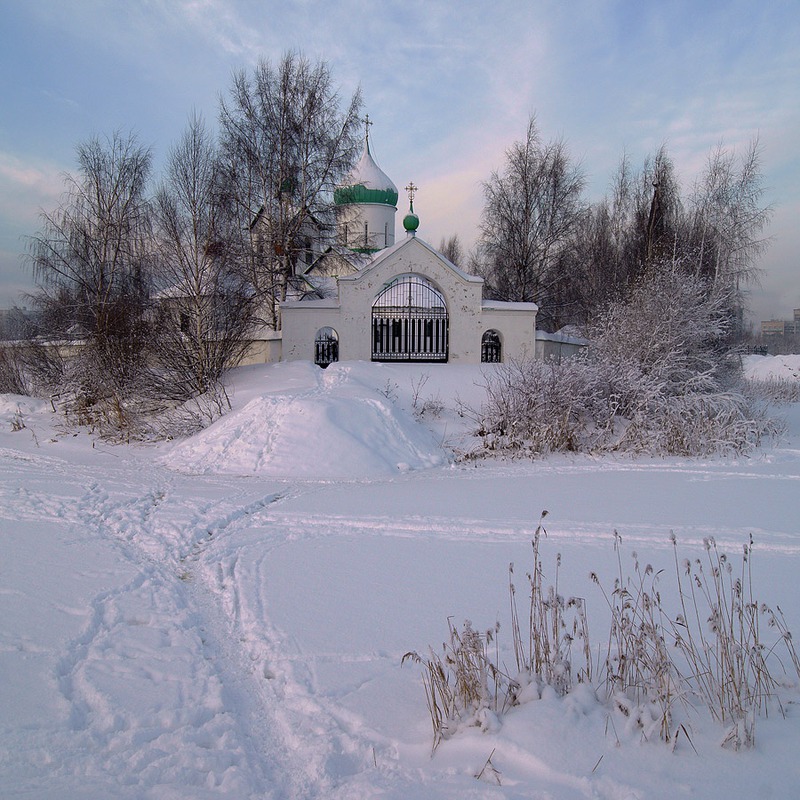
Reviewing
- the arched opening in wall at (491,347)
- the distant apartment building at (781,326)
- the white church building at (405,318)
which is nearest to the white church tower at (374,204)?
the white church building at (405,318)

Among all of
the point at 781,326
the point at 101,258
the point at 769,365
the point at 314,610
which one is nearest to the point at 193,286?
the point at 101,258

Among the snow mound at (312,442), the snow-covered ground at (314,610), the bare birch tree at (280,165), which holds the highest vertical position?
the bare birch tree at (280,165)

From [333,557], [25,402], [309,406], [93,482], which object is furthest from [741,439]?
[25,402]

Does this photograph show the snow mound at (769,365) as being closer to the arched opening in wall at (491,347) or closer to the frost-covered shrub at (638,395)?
the arched opening in wall at (491,347)

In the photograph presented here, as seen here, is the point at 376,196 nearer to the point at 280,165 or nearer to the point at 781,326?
the point at 280,165

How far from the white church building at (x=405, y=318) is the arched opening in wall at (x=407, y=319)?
3 cm

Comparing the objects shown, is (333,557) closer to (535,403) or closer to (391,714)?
(391,714)

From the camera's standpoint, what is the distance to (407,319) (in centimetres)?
2144

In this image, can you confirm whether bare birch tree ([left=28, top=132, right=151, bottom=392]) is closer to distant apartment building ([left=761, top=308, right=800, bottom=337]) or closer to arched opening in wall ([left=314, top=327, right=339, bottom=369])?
arched opening in wall ([left=314, top=327, right=339, bottom=369])

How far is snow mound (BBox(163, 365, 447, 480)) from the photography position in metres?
10.5

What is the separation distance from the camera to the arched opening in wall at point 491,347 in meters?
22.6

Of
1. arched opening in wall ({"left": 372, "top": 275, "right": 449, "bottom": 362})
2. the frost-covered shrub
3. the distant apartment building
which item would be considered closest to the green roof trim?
arched opening in wall ({"left": 372, "top": 275, "right": 449, "bottom": 362})

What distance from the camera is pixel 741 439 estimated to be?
12289 mm

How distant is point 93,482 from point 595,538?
23.6 feet
